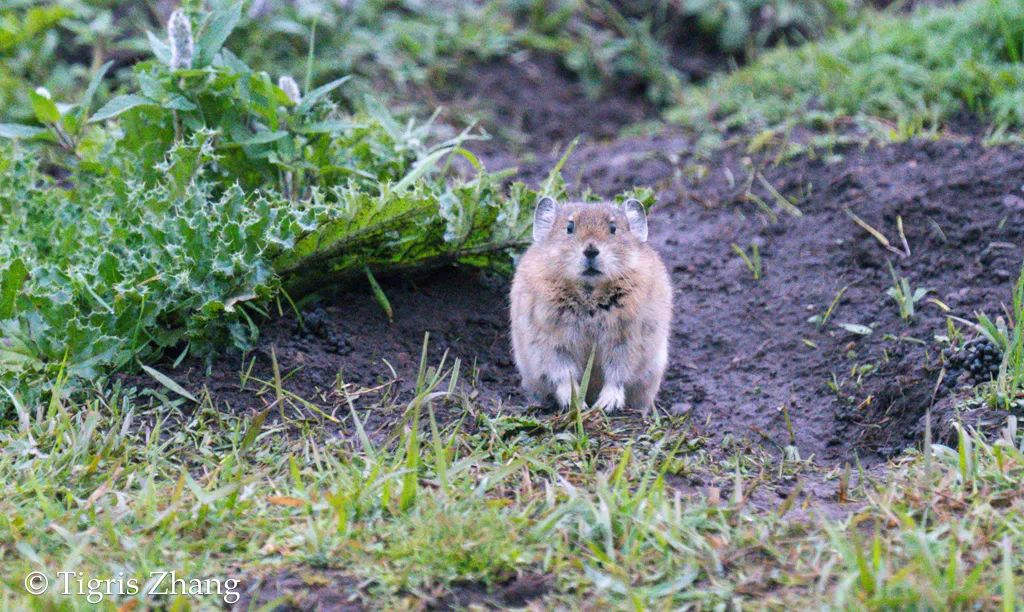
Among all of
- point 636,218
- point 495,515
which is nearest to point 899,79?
point 636,218

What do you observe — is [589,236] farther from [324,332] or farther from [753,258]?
[753,258]

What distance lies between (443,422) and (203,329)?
1.16m

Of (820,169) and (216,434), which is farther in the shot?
(820,169)

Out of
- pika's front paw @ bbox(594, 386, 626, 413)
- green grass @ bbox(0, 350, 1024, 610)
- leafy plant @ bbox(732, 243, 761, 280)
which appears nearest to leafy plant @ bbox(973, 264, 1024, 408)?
green grass @ bbox(0, 350, 1024, 610)

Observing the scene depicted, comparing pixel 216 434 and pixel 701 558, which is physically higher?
pixel 701 558

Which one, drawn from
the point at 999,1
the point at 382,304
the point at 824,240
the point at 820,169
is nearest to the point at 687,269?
the point at 824,240

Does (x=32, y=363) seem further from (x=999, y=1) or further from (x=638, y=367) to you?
(x=999, y=1)

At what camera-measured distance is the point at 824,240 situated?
21.3 ft

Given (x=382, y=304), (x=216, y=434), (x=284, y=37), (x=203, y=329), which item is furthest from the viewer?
(x=284, y=37)

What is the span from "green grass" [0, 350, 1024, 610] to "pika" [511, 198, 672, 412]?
559 mm

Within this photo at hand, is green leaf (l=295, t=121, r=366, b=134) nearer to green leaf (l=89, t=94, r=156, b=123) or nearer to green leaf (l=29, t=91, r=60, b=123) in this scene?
green leaf (l=89, t=94, r=156, b=123)

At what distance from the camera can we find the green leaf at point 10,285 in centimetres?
511

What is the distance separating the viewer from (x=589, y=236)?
5180 millimetres

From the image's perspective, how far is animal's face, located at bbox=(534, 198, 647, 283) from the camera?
201 inches
